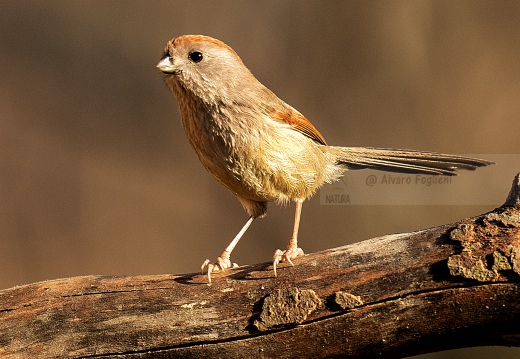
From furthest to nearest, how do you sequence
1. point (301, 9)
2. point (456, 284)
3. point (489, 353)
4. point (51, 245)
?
1. point (301, 9)
2. point (51, 245)
3. point (489, 353)
4. point (456, 284)

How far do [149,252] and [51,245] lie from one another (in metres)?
1.06

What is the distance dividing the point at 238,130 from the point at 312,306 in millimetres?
1367

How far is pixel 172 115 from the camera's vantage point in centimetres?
799

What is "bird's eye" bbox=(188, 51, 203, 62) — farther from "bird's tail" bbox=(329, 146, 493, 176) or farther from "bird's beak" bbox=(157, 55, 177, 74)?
"bird's tail" bbox=(329, 146, 493, 176)

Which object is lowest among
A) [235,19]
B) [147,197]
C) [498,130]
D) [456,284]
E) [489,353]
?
[456,284]

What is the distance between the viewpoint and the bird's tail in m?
4.75

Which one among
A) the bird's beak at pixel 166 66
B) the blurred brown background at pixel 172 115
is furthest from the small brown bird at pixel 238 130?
the blurred brown background at pixel 172 115

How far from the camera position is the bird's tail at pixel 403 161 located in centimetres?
475

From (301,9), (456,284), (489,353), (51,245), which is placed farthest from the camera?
(301,9)

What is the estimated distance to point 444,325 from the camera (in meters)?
3.18

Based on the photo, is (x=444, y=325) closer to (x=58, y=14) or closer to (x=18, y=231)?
(x=18, y=231)

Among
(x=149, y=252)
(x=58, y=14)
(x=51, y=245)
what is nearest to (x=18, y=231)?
(x=51, y=245)

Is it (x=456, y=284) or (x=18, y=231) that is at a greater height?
(x=18, y=231)

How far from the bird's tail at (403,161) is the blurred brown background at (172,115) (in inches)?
90.5
